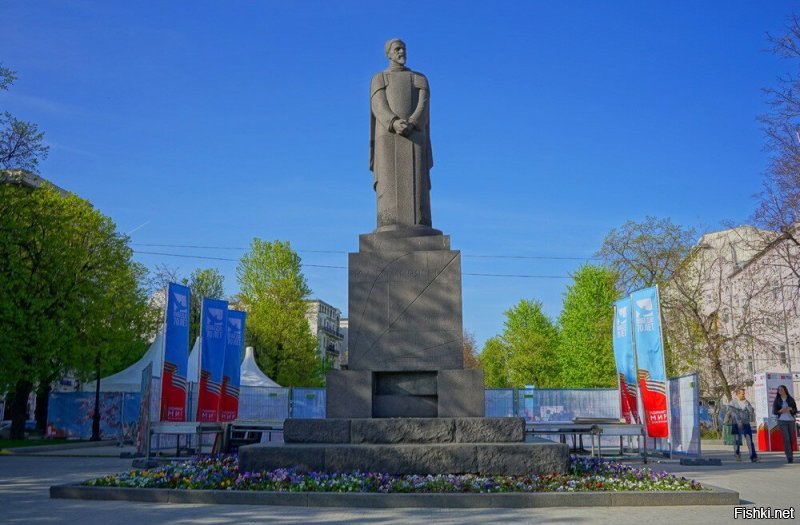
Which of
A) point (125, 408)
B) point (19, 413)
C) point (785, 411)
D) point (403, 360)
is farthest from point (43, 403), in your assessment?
point (785, 411)

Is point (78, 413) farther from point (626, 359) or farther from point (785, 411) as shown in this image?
point (785, 411)

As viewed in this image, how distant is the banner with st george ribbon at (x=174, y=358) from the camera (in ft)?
59.7

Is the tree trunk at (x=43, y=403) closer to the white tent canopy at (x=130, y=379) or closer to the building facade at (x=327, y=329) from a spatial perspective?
the white tent canopy at (x=130, y=379)

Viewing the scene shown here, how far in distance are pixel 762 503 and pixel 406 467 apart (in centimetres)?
421

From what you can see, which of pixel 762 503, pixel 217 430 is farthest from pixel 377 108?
pixel 217 430

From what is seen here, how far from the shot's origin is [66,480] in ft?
38.4

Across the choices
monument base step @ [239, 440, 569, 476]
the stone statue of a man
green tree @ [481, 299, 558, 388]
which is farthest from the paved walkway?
green tree @ [481, 299, 558, 388]

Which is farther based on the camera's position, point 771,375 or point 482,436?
point 771,375

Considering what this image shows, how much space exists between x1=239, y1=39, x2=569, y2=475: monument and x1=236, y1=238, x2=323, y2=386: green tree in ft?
106

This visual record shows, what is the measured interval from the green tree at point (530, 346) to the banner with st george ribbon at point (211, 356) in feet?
127

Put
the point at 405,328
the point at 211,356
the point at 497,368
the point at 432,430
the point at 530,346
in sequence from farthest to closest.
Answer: the point at 497,368 < the point at 530,346 < the point at 211,356 < the point at 405,328 < the point at 432,430

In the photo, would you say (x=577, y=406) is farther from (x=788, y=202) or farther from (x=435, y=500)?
(x=435, y=500)

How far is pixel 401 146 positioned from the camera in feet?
36.9

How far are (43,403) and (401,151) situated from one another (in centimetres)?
2877
